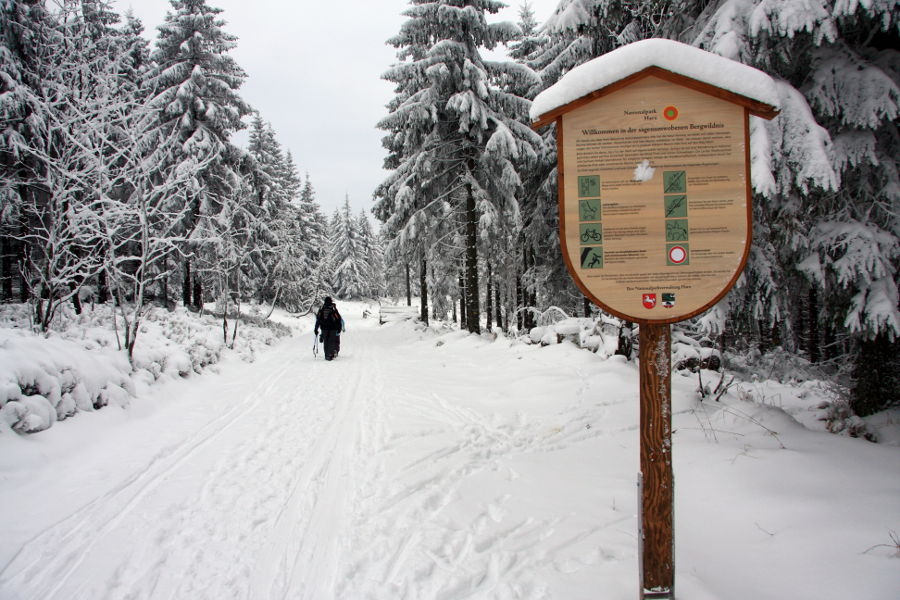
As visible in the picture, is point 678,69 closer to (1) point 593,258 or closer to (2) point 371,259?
(1) point 593,258

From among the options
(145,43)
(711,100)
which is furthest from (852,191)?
(145,43)

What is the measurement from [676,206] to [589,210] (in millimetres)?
465

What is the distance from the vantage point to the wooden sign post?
236 cm

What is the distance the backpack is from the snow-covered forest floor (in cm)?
629

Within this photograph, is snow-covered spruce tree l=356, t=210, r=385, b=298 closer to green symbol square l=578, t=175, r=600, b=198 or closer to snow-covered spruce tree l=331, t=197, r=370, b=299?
snow-covered spruce tree l=331, t=197, r=370, b=299

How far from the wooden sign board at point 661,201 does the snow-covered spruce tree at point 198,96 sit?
18629mm

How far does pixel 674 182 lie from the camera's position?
2.37m

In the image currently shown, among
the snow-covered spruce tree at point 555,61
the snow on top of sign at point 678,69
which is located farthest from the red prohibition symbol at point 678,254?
the snow-covered spruce tree at point 555,61

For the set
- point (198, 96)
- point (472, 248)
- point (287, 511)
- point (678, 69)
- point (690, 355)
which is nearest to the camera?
point (678, 69)

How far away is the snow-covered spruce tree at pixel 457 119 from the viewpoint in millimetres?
13125

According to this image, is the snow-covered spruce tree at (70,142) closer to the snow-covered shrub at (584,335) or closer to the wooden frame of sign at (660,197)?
the wooden frame of sign at (660,197)

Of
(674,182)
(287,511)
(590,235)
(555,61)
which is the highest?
(555,61)

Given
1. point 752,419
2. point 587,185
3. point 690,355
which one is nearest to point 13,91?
point 587,185

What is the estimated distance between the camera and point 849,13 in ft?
12.3
